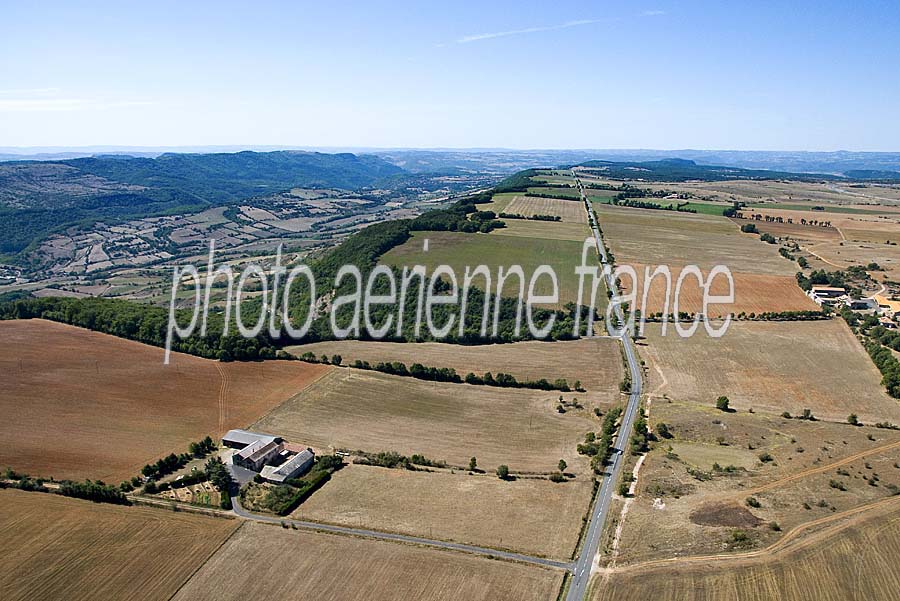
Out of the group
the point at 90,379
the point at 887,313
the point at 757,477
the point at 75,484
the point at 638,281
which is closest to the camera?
the point at 75,484

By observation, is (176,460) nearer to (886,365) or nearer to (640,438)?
(640,438)

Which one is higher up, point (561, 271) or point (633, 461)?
point (561, 271)

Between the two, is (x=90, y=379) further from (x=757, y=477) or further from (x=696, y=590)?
(x=757, y=477)

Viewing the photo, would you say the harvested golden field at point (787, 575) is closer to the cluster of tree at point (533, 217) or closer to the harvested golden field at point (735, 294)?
the harvested golden field at point (735, 294)

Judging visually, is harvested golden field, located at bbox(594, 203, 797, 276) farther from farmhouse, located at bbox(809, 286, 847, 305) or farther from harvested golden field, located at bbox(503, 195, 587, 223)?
farmhouse, located at bbox(809, 286, 847, 305)

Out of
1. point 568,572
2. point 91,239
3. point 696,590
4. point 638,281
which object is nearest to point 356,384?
point 568,572

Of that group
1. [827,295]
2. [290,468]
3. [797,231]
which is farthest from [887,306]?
[290,468]

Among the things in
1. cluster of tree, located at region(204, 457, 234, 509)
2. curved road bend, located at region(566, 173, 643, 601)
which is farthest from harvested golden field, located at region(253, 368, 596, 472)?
cluster of tree, located at region(204, 457, 234, 509)
